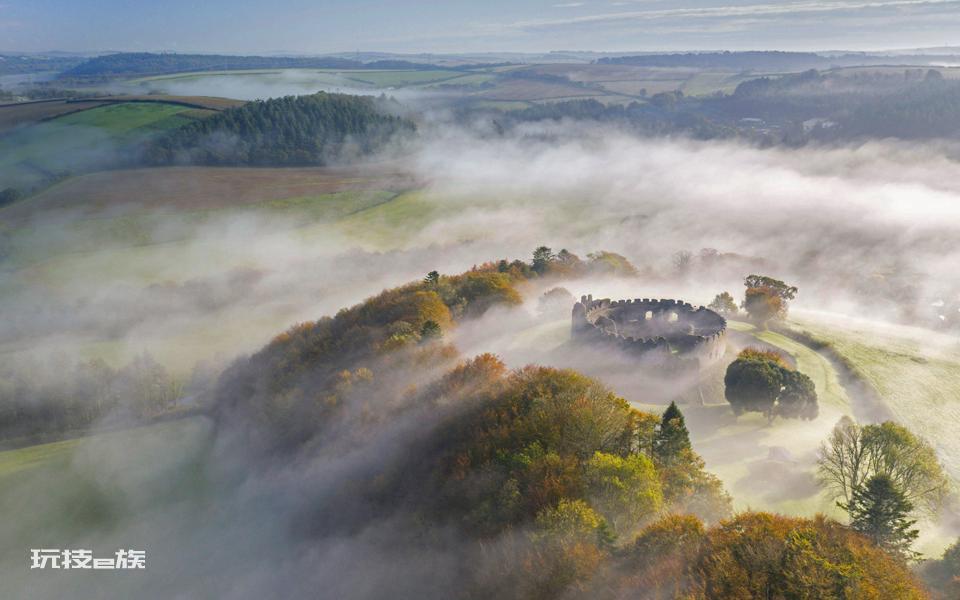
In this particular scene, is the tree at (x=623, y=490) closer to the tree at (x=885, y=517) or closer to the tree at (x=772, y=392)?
the tree at (x=885, y=517)

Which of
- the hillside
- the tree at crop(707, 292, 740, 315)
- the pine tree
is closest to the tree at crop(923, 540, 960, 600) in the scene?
the pine tree

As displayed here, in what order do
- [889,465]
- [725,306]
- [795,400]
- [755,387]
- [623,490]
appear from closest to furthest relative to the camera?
[623,490] → [889,465] → [755,387] → [795,400] → [725,306]

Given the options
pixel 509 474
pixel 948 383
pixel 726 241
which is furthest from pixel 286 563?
pixel 726 241

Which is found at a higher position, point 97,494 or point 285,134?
point 285,134

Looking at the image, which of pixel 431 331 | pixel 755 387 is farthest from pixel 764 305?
pixel 431 331

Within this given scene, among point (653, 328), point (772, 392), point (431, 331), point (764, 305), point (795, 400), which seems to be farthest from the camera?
point (764, 305)

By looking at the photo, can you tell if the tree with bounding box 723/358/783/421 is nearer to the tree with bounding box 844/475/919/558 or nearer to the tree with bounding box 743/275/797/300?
the tree with bounding box 844/475/919/558

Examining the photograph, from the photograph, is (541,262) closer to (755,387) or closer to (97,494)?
(755,387)
